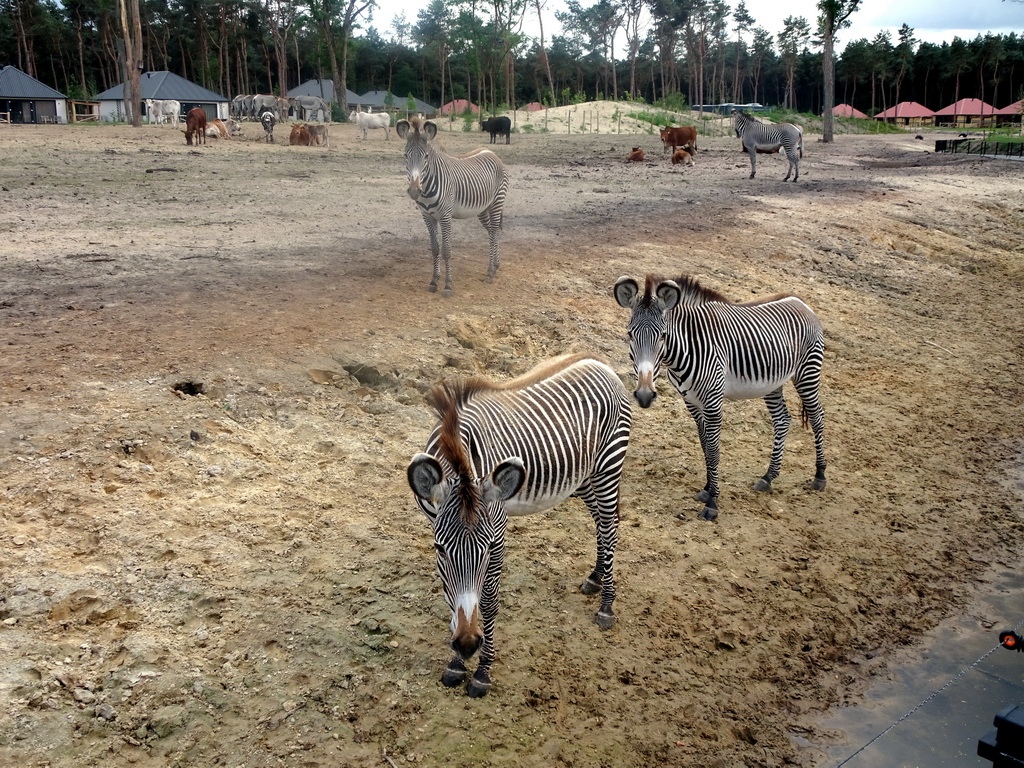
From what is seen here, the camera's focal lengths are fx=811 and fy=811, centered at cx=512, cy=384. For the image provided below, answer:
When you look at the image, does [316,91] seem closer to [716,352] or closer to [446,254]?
[446,254]

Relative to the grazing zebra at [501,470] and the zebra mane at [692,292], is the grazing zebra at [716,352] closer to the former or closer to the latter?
the zebra mane at [692,292]

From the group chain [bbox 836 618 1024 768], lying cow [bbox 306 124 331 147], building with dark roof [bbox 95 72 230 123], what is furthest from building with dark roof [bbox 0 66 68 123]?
chain [bbox 836 618 1024 768]

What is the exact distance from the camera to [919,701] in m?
5.26

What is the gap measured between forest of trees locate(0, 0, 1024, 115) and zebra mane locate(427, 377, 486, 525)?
51.3 metres

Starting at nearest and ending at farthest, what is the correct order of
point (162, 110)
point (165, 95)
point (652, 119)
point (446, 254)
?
point (446, 254)
point (652, 119)
point (162, 110)
point (165, 95)

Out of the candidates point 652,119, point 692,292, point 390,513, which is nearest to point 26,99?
point 652,119

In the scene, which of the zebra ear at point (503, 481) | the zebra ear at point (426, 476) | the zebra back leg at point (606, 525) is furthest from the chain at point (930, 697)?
the zebra ear at point (426, 476)

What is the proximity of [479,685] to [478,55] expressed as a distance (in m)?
59.2

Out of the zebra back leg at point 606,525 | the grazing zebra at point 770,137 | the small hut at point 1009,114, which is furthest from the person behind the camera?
A: the small hut at point 1009,114

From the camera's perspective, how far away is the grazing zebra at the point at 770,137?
924 inches

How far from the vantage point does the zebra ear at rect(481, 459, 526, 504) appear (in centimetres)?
395

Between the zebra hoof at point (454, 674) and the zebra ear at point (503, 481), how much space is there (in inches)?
53.9

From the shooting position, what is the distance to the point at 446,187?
1069cm

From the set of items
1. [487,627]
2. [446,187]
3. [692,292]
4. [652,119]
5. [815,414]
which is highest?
[652,119]
